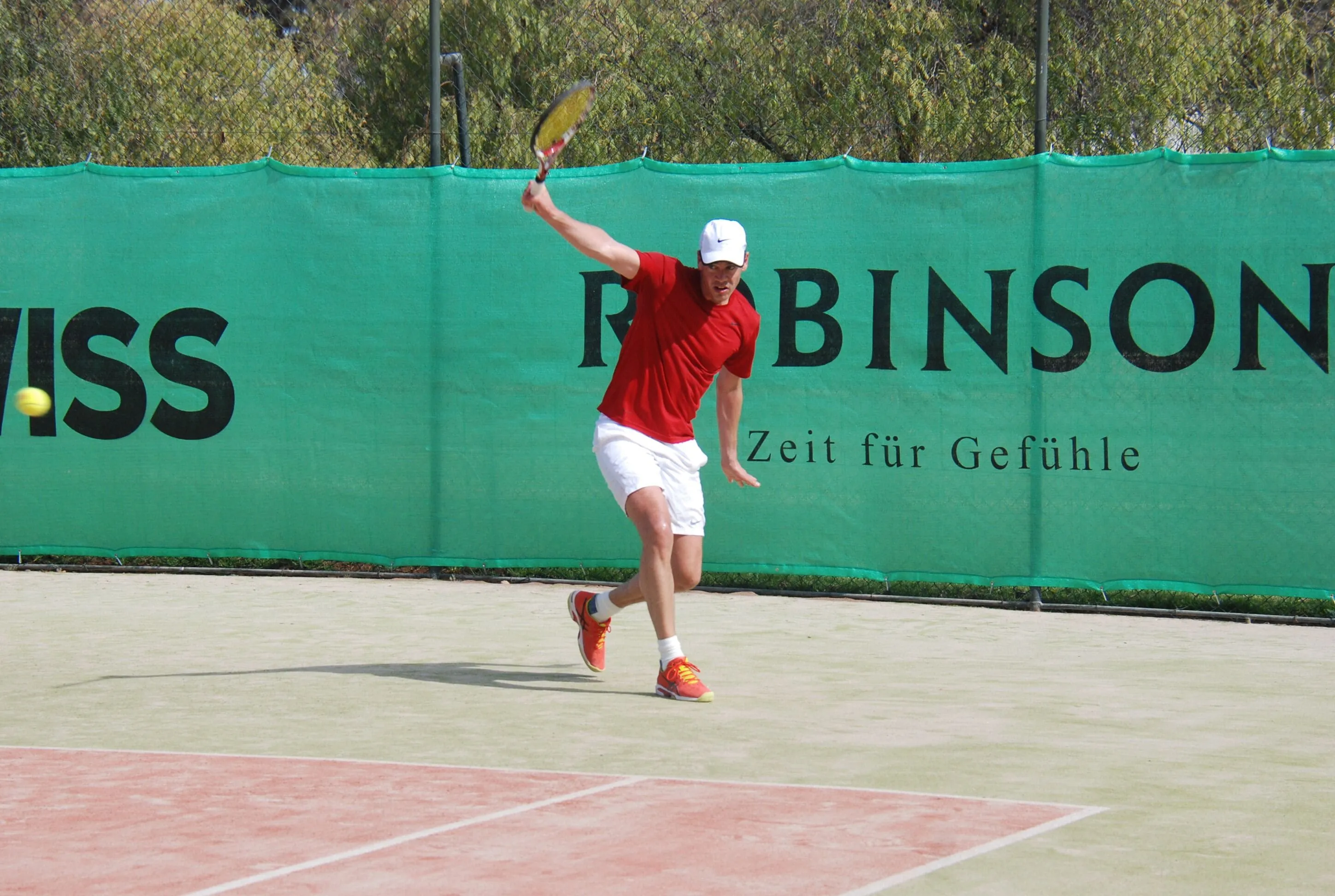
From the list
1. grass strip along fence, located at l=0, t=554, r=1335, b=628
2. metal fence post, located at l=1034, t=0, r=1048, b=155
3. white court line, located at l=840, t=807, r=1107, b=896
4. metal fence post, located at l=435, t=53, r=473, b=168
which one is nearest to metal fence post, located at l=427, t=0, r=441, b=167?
metal fence post, located at l=435, t=53, r=473, b=168

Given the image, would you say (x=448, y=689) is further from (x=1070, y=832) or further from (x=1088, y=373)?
(x=1088, y=373)

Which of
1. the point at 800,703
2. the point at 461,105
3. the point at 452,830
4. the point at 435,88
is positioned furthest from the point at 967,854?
the point at 461,105

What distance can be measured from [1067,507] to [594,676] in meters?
3.03

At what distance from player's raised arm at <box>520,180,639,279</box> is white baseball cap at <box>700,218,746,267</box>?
9.9 inches

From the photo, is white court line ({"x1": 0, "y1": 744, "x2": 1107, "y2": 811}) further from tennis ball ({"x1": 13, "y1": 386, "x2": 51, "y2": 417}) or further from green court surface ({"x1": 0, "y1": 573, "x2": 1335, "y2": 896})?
tennis ball ({"x1": 13, "y1": 386, "x2": 51, "y2": 417})

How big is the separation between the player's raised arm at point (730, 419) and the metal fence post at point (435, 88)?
11.7 ft

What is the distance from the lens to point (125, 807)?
165 inches

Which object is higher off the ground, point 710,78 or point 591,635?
point 710,78

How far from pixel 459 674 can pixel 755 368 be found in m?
2.90

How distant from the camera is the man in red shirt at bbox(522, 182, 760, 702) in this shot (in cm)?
579

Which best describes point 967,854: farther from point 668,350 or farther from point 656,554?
point 668,350

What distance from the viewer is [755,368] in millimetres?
8656

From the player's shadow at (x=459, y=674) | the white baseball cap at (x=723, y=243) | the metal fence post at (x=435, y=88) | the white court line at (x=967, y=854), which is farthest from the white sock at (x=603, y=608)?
the metal fence post at (x=435, y=88)

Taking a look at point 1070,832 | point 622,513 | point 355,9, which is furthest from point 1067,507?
point 355,9
